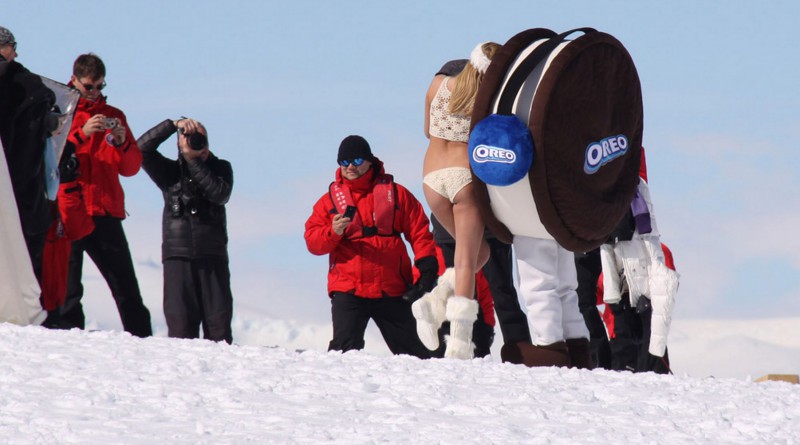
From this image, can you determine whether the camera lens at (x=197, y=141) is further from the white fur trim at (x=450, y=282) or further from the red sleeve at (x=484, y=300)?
the white fur trim at (x=450, y=282)

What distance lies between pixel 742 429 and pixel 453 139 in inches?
92.9

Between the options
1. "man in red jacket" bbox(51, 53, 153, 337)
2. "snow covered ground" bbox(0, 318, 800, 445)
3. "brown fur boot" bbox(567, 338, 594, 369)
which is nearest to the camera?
"snow covered ground" bbox(0, 318, 800, 445)

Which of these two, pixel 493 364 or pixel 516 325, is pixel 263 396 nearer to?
pixel 493 364

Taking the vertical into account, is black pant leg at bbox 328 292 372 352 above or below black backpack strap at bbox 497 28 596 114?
below

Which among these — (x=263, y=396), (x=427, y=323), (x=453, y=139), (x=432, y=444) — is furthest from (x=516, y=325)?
(x=432, y=444)

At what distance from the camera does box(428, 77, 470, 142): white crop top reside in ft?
22.3

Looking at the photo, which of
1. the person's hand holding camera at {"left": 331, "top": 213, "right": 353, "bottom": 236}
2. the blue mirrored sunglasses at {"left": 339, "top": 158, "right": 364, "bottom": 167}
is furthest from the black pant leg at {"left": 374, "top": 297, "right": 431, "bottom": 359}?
the blue mirrored sunglasses at {"left": 339, "top": 158, "right": 364, "bottom": 167}

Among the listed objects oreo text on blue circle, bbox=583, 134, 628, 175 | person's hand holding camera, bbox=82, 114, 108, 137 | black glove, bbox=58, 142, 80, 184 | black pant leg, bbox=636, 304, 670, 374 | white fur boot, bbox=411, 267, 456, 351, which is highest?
person's hand holding camera, bbox=82, 114, 108, 137

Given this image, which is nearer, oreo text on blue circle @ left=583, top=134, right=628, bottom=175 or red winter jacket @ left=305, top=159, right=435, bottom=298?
oreo text on blue circle @ left=583, top=134, right=628, bottom=175

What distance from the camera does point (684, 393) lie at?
5805 mm

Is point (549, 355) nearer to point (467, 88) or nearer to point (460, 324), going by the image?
point (460, 324)

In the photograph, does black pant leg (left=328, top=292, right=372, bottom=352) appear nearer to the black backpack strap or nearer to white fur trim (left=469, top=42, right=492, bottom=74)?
white fur trim (left=469, top=42, right=492, bottom=74)

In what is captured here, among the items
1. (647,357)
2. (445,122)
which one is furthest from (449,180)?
(647,357)

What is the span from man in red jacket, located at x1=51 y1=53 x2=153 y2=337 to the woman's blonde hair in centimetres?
272
